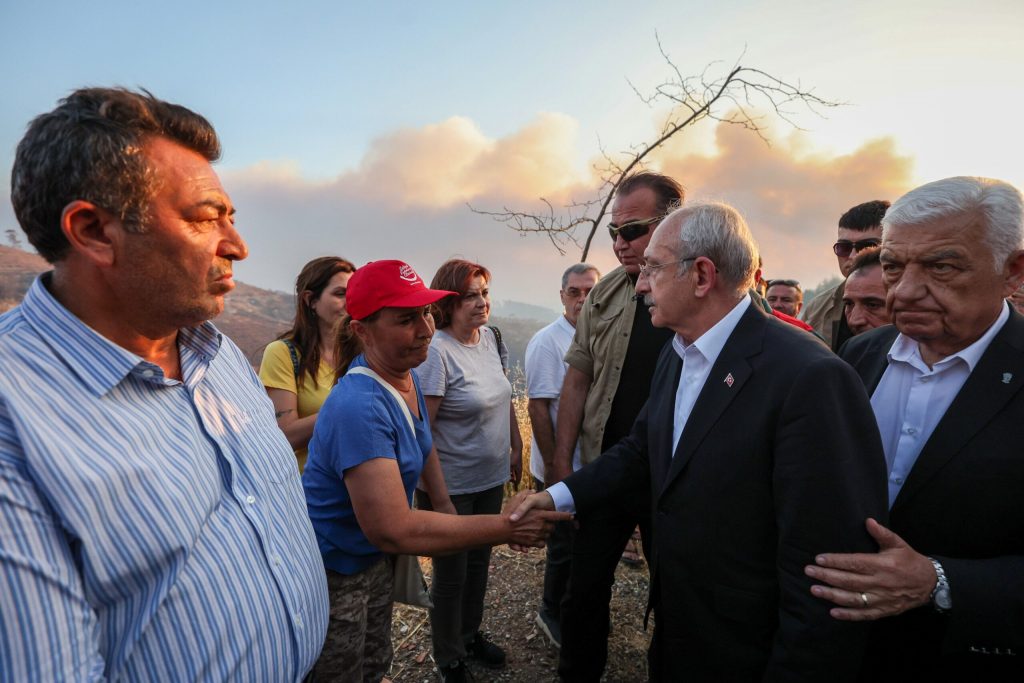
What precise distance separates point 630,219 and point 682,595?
7.33 ft

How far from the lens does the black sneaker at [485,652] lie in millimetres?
3693

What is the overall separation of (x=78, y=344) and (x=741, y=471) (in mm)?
2018

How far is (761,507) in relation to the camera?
5.95ft

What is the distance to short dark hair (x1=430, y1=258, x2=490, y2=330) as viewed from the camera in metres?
3.85

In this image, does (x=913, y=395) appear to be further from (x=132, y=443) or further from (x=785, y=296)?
(x=785, y=296)

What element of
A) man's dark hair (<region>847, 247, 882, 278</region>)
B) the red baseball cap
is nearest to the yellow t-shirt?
the red baseball cap

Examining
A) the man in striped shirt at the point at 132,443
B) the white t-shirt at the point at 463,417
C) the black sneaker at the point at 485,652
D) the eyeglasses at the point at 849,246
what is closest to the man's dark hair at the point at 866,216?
the eyeglasses at the point at 849,246

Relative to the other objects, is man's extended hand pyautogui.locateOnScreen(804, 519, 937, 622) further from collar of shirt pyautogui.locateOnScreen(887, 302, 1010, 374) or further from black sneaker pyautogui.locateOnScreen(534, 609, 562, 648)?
black sneaker pyautogui.locateOnScreen(534, 609, 562, 648)

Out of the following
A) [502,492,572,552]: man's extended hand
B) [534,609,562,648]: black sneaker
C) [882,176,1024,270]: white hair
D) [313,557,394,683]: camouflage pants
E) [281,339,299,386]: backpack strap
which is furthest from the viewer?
[534,609,562,648]: black sneaker

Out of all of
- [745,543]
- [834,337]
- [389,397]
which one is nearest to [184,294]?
[389,397]

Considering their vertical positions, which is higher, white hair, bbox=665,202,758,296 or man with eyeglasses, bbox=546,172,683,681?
white hair, bbox=665,202,758,296

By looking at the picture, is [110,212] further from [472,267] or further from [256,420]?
[472,267]

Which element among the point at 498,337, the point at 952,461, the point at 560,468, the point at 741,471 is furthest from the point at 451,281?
the point at 952,461

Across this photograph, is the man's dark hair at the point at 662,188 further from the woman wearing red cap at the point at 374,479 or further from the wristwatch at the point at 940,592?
the wristwatch at the point at 940,592
